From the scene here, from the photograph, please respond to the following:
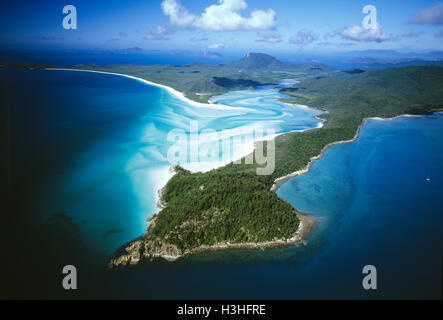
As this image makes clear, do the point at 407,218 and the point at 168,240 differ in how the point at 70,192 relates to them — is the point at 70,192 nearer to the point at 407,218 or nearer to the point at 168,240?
the point at 168,240

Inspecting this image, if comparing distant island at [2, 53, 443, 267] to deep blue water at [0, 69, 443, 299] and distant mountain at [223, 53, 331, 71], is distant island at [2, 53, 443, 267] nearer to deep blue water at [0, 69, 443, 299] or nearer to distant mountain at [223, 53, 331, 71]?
deep blue water at [0, 69, 443, 299]

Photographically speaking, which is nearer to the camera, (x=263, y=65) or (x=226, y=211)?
(x=226, y=211)

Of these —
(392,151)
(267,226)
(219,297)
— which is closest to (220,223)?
(267,226)

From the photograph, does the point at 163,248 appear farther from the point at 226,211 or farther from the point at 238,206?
the point at 238,206

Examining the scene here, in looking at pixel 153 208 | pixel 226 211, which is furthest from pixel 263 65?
pixel 226 211

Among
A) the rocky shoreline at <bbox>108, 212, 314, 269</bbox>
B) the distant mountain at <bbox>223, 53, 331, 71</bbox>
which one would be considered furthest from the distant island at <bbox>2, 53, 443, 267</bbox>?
the distant mountain at <bbox>223, 53, 331, 71</bbox>

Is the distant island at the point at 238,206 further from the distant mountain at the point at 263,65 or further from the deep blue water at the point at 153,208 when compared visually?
the distant mountain at the point at 263,65

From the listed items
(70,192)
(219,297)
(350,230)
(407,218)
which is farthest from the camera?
(70,192)

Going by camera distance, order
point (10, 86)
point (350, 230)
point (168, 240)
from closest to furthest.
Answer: point (168, 240)
point (350, 230)
point (10, 86)

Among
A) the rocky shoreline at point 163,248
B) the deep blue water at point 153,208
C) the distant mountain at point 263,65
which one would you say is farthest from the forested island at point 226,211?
the distant mountain at point 263,65
